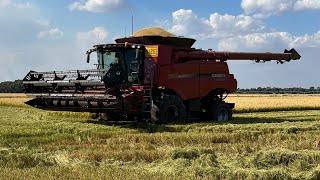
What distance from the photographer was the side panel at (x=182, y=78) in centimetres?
1473

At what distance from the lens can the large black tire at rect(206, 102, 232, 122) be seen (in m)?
16.4

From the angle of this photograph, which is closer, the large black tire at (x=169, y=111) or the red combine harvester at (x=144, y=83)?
the red combine harvester at (x=144, y=83)

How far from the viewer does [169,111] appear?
14.7 metres

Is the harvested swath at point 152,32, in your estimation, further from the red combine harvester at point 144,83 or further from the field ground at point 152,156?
the field ground at point 152,156

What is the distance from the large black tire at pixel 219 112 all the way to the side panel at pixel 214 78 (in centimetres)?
60

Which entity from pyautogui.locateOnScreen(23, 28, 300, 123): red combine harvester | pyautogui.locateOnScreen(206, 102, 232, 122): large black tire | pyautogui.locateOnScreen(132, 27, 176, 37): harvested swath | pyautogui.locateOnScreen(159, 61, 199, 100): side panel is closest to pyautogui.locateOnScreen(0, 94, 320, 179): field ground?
pyautogui.locateOnScreen(23, 28, 300, 123): red combine harvester

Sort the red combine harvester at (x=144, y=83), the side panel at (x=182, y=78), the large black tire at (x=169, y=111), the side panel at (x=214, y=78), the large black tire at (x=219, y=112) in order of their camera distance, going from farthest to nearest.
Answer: the large black tire at (x=219, y=112) < the side panel at (x=214, y=78) < the side panel at (x=182, y=78) < the large black tire at (x=169, y=111) < the red combine harvester at (x=144, y=83)

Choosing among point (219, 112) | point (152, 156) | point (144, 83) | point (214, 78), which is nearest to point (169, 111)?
point (144, 83)

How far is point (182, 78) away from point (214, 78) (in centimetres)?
167

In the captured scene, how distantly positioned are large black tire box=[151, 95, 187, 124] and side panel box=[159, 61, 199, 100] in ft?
1.46

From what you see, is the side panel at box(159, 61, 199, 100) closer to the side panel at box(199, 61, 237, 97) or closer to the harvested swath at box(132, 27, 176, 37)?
the side panel at box(199, 61, 237, 97)

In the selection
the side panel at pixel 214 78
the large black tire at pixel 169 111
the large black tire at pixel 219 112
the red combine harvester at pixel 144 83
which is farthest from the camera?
the large black tire at pixel 219 112

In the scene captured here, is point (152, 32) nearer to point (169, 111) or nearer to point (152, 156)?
point (169, 111)

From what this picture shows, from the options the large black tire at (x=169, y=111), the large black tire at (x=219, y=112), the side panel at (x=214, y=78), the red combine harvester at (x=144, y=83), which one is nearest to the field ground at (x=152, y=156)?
the red combine harvester at (x=144, y=83)
